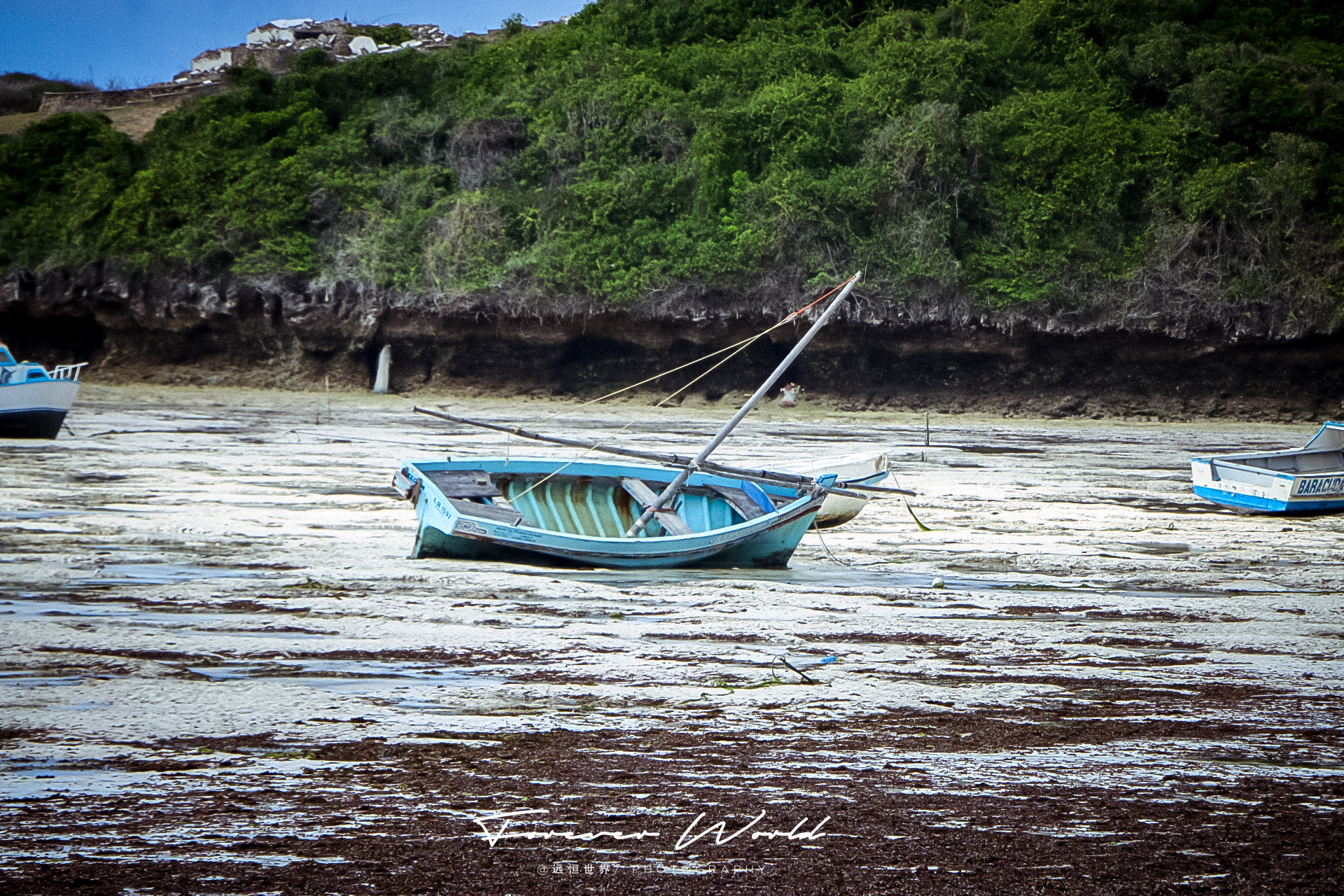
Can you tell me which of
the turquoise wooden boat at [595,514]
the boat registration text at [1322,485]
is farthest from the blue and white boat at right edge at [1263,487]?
the turquoise wooden boat at [595,514]

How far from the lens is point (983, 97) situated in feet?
100

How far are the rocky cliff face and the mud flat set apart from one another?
57.2 feet

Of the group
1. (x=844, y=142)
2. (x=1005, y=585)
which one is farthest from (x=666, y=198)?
(x=1005, y=585)

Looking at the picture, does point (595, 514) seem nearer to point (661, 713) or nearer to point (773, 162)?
point (661, 713)

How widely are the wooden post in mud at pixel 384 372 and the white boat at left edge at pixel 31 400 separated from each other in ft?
42.3

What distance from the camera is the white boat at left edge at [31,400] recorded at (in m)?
17.2

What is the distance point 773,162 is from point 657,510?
2178 centimetres

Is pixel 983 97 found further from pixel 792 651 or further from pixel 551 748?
pixel 551 748

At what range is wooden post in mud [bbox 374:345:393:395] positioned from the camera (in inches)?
1206

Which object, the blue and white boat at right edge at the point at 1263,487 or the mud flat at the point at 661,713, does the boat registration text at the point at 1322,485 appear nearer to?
the blue and white boat at right edge at the point at 1263,487

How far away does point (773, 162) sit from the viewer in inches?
1166

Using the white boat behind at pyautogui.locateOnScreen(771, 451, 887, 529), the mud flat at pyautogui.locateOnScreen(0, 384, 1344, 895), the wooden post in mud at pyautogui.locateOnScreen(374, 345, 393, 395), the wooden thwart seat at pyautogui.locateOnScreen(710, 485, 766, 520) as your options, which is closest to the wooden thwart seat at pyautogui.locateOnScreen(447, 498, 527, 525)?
the mud flat at pyautogui.locateOnScreen(0, 384, 1344, 895)

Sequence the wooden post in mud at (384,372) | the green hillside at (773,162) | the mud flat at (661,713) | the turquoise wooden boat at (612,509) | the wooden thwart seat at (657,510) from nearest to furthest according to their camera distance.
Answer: the mud flat at (661,713), the turquoise wooden boat at (612,509), the wooden thwart seat at (657,510), the green hillside at (773,162), the wooden post in mud at (384,372)

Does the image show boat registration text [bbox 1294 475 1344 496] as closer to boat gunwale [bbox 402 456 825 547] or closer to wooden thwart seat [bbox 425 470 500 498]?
boat gunwale [bbox 402 456 825 547]
